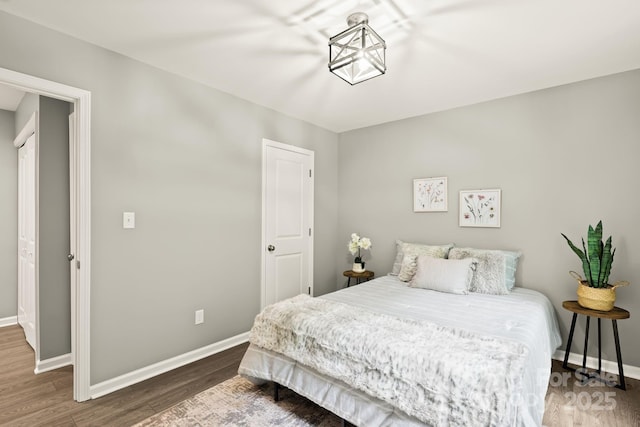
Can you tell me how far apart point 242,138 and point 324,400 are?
8.02 feet

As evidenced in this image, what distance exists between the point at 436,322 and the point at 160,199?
7.52 ft

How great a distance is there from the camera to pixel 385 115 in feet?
12.3

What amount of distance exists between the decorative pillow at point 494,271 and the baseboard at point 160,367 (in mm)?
2340

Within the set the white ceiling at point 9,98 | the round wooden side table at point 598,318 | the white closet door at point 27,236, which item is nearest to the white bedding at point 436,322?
the round wooden side table at point 598,318

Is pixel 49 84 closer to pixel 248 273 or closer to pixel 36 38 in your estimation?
pixel 36 38

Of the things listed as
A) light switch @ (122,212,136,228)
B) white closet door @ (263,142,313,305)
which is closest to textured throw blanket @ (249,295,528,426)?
light switch @ (122,212,136,228)

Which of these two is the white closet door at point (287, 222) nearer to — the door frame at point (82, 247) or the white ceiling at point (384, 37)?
A: the white ceiling at point (384, 37)

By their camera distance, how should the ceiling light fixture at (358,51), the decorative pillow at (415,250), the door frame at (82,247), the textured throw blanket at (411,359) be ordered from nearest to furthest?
the textured throw blanket at (411,359), the ceiling light fixture at (358,51), the door frame at (82,247), the decorative pillow at (415,250)

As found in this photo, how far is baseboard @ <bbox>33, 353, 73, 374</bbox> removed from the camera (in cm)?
257

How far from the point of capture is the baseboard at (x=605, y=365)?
2504 millimetres

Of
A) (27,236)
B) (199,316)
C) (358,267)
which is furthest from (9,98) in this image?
(358,267)

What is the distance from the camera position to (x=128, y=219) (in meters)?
2.39

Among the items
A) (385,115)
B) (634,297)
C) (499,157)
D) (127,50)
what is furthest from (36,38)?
(634,297)

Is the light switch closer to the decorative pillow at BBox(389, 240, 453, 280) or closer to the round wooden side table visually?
the decorative pillow at BBox(389, 240, 453, 280)
